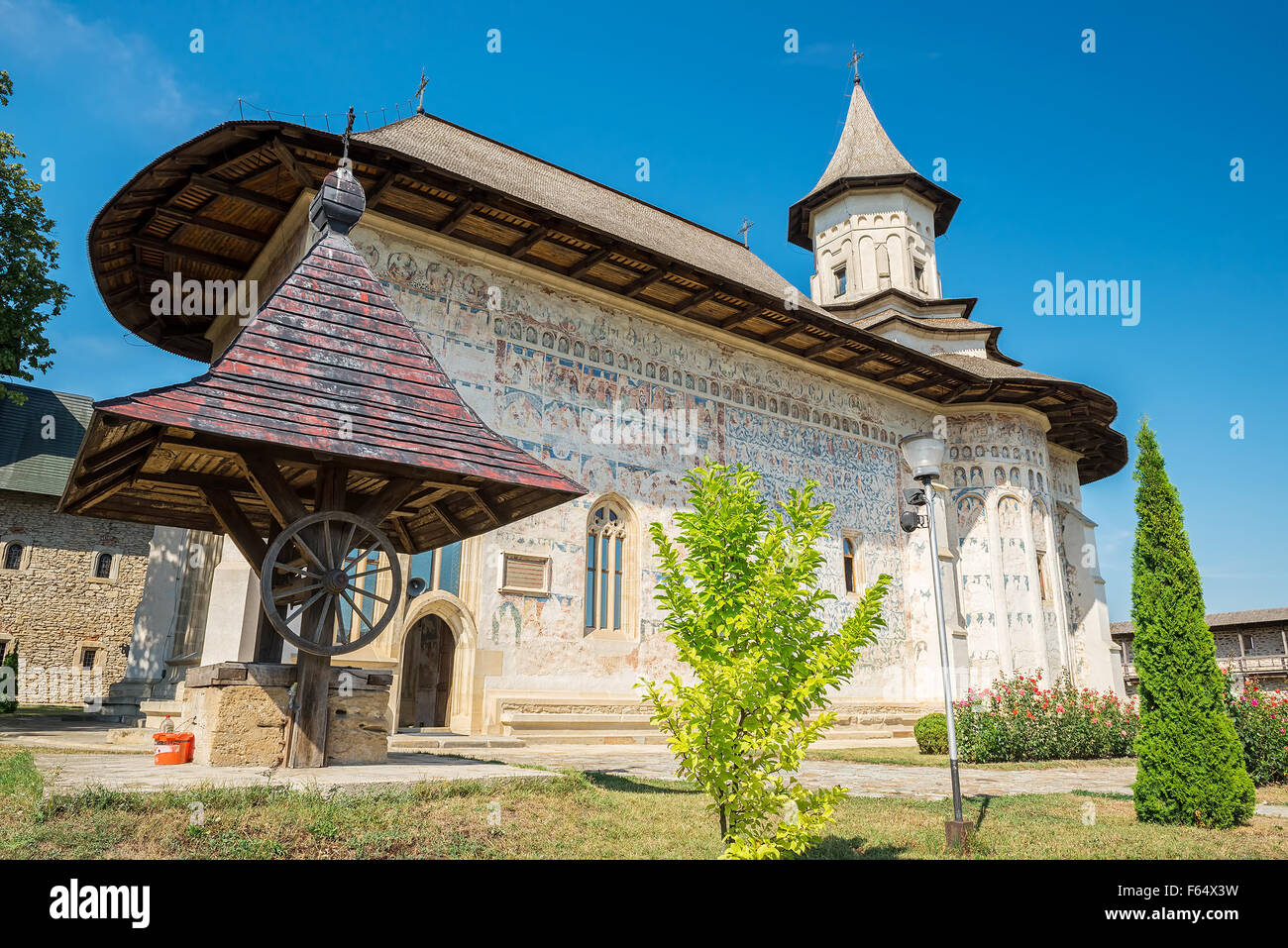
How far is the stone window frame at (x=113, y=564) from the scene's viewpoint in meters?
26.0

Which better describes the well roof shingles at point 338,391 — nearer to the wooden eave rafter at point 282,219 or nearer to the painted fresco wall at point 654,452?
the painted fresco wall at point 654,452

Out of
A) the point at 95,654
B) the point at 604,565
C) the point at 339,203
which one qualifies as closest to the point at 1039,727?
the point at 604,565

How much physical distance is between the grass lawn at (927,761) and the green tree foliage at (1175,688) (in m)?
4.27

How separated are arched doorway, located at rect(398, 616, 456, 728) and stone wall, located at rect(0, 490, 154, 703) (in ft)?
51.2

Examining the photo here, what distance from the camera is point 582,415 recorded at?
13367 millimetres

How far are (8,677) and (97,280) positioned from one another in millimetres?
15361

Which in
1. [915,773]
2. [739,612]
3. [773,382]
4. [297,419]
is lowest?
[915,773]

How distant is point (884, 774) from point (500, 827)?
6659mm

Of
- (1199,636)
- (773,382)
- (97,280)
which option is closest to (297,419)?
(1199,636)

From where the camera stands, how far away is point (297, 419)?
17.2ft

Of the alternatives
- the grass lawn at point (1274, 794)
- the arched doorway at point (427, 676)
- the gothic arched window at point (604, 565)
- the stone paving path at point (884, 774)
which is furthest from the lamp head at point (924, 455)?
the arched doorway at point (427, 676)

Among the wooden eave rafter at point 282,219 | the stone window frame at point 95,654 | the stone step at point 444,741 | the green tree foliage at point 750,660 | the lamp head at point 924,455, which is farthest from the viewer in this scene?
the stone window frame at point 95,654

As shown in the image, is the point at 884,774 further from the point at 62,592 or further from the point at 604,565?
the point at 62,592
